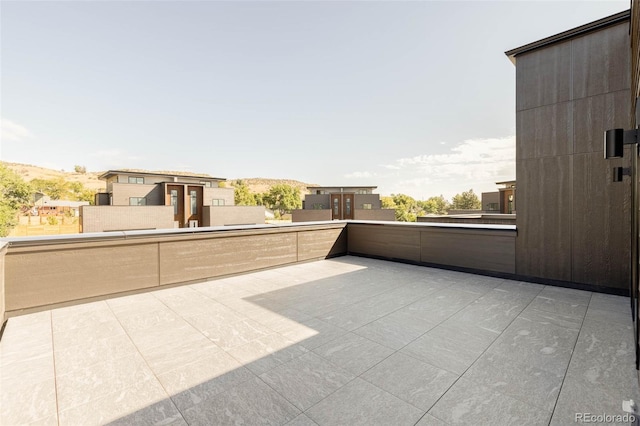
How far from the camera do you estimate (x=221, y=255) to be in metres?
5.06

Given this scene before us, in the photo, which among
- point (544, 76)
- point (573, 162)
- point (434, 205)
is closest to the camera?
point (573, 162)

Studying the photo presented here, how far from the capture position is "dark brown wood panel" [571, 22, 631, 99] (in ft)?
12.5

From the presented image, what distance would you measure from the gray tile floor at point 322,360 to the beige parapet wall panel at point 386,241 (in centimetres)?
214

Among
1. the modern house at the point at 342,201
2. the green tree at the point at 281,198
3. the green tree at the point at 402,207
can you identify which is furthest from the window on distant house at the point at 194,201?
the green tree at the point at 281,198

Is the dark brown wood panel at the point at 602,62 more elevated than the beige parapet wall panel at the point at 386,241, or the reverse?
the dark brown wood panel at the point at 602,62

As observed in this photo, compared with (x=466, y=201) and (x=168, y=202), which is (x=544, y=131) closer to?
(x=168, y=202)

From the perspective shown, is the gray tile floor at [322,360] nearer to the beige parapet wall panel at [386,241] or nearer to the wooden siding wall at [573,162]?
the wooden siding wall at [573,162]

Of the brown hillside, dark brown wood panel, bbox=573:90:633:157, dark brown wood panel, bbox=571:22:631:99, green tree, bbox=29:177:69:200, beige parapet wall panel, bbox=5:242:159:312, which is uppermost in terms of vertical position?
the brown hillside

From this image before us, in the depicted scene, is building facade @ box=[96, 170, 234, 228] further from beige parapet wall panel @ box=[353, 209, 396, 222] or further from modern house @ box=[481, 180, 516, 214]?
modern house @ box=[481, 180, 516, 214]

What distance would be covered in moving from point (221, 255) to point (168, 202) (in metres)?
22.0

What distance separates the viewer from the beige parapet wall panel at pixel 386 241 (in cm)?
611

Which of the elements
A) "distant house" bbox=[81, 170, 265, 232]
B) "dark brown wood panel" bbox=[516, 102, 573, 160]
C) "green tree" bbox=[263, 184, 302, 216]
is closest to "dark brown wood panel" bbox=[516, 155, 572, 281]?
"dark brown wood panel" bbox=[516, 102, 573, 160]

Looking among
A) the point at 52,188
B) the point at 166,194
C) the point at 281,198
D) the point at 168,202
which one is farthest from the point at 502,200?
the point at 52,188

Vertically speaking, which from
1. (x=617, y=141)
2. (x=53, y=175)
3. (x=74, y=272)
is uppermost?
(x=53, y=175)
